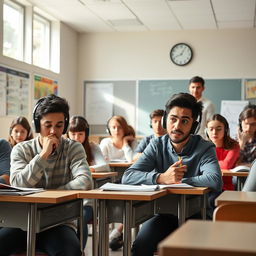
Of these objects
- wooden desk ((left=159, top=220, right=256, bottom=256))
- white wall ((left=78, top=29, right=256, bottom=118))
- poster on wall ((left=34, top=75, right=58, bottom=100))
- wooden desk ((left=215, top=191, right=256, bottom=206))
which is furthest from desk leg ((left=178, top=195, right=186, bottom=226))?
white wall ((left=78, top=29, right=256, bottom=118))

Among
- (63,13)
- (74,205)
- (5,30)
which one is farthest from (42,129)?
(63,13)

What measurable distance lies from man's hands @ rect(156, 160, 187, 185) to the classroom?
4982 mm

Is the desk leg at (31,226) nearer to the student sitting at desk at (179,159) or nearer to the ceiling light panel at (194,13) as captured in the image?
the student sitting at desk at (179,159)

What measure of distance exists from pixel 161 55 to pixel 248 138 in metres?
4.31

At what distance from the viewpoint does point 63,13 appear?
26.8 feet

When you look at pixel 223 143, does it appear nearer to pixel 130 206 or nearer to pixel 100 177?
pixel 100 177

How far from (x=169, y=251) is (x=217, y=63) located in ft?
26.8

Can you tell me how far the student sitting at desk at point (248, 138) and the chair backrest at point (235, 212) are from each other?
3.39m

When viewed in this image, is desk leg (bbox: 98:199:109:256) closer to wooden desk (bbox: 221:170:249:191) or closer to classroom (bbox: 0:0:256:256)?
wooden desk (bbox: 221:170:249:191)

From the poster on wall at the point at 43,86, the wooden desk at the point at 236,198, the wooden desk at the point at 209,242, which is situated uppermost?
the poster on wall at the point at 43,86

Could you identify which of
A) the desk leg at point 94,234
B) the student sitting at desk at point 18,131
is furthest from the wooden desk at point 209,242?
the student sitting at desk at point 18,131

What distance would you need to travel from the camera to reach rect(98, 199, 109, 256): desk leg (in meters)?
2.70

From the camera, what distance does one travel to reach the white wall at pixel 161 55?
890cm

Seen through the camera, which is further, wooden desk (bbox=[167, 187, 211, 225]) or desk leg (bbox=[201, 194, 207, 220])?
desk leg (bbox=[201, 194, 207, 220])
